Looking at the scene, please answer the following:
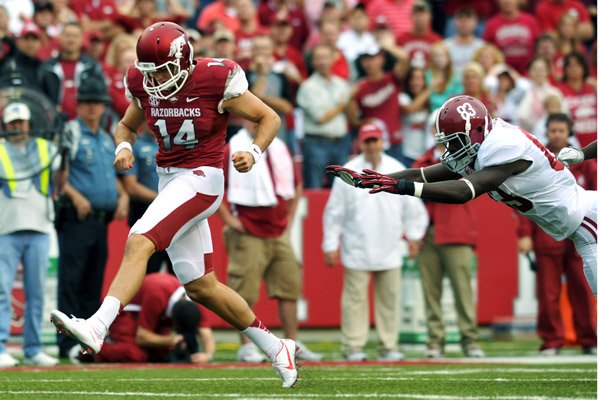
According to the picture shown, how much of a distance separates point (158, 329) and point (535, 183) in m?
3.98

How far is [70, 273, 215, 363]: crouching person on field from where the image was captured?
31.7 feet

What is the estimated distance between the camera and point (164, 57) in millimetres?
6715

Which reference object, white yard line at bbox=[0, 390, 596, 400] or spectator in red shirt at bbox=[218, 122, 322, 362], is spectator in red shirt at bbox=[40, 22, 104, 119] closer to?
spectator in red shirt at bbox=[218, 122, 322, 362]

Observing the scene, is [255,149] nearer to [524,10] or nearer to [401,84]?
[401,84]

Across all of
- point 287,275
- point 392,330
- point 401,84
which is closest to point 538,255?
point 392,330

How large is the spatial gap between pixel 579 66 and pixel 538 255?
322cm

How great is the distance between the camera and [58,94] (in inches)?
452

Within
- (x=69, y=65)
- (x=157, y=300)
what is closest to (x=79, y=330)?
(x=157, y=300)

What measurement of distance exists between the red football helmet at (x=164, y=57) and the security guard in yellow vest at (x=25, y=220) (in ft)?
10.3

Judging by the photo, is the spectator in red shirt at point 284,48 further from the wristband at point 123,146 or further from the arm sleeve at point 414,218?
the wristband at point 123,146

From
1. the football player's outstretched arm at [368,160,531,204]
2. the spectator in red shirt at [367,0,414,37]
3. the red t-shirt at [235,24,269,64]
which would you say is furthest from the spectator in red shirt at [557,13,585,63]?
the football player's outstretched arm at [368,160,531,204]

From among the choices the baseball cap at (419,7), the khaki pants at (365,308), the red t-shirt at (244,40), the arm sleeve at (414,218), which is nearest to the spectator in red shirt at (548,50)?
the baseball cap at (419,7)

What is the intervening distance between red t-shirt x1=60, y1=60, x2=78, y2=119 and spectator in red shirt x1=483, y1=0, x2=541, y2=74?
5373mm

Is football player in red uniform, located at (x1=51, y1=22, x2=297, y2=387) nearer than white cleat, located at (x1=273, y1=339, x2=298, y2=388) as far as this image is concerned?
Yes
